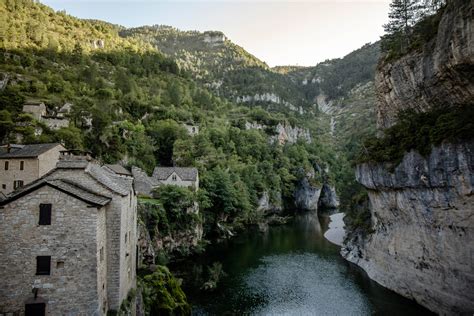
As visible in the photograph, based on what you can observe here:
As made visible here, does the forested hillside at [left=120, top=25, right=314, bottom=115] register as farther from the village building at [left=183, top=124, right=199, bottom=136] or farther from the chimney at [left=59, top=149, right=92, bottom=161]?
the chimney at [left=59, top=149, right=92, bottom=161]

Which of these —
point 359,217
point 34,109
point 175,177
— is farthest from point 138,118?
point 359,217

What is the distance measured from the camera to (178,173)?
55031 millimetres

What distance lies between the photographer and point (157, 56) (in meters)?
127

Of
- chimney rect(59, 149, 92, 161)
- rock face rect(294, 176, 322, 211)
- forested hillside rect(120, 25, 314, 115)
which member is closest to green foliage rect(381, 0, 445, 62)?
chimney rect(59, 149, 92, 161)

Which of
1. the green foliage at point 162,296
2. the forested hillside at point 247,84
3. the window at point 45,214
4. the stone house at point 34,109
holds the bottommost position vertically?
the green foliage at point 162,296

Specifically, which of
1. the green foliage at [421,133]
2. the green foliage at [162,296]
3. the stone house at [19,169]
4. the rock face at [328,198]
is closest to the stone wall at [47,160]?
the stone house at [19,169]

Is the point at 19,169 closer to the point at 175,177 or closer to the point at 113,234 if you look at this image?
the point at 113,234

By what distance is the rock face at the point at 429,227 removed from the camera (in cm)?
2241

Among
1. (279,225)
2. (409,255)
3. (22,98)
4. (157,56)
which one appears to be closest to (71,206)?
(409,255)

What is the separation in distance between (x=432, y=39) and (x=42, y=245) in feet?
96.8

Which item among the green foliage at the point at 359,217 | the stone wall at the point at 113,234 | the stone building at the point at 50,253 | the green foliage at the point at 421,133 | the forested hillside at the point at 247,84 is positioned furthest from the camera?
the forested hillside at the point at 247,84

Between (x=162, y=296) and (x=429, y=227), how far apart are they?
20432mm

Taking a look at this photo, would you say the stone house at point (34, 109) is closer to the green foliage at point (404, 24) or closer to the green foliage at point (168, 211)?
the green foliage at point (168, 211)

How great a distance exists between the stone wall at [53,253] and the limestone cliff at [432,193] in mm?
22253
